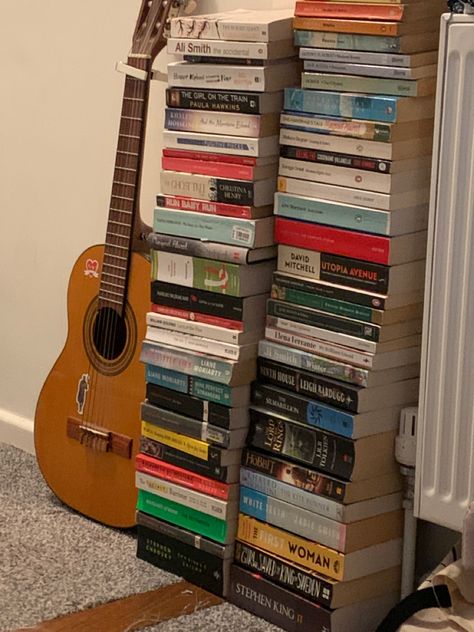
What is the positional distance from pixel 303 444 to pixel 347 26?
68 cm

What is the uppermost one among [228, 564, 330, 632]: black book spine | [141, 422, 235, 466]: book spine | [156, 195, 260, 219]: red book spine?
[156, 195, 260, 219]: red book spine

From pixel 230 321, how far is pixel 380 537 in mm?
440

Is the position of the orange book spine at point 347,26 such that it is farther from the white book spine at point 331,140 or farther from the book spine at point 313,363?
the book spine at point 313,363

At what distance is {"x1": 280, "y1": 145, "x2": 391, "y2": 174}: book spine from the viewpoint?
1.93m

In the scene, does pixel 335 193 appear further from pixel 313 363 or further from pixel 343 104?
pixel 313 363

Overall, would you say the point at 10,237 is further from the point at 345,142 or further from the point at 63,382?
the point at 345,142

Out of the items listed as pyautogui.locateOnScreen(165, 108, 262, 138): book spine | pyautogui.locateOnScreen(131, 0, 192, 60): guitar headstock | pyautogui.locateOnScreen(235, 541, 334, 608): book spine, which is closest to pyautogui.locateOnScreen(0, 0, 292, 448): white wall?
pyautogui.locateOnScreen(131, 0, 192, 60): guitar headstock

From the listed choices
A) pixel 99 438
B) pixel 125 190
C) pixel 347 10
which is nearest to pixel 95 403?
pixel 99 438

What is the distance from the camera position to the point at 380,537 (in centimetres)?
210

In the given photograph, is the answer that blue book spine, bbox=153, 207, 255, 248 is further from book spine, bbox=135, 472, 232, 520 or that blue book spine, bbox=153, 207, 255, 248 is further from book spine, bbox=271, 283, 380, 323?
book spine, bbox=135, 472, 232, 520

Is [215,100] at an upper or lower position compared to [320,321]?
upper

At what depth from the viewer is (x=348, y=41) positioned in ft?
6.36

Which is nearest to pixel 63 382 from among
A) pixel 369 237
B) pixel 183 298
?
pixel 183 298

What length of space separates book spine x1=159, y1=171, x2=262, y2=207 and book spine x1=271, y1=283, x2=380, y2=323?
0.32ft
